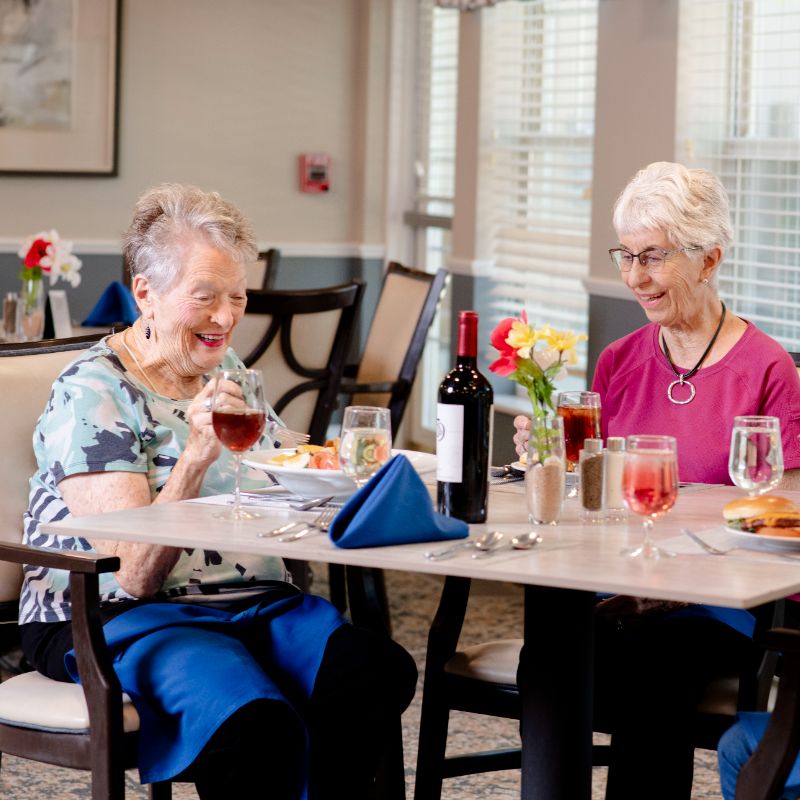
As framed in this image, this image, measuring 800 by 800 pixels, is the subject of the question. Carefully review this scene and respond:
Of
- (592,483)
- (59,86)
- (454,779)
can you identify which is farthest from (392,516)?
(59,86)

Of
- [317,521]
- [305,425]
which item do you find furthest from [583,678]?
[305,425]

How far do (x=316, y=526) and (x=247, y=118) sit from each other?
486 cm

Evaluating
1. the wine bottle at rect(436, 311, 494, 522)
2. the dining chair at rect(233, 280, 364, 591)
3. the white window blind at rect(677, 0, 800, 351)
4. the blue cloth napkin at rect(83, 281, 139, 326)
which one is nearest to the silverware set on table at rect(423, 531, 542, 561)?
the wine bottle at rect(436, 311, 494, 522)

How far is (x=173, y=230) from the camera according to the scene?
7.53 feet

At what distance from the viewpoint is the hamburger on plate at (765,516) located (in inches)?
69.2

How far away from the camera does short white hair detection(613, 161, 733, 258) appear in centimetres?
250

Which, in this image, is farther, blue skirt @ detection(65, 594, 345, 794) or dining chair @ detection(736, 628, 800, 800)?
blue skirt @ detection(65, 594, 345, 794)

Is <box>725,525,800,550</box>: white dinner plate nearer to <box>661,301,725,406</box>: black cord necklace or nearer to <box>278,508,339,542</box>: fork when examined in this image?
<box>278,508,339,542</box>: fork

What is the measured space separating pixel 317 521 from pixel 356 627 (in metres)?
0.37

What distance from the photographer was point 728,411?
8.03 ft

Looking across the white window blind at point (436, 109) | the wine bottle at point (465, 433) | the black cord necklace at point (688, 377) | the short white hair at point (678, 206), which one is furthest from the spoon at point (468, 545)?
the white window blind at point (436, 109)

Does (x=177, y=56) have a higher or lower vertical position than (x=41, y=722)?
higher

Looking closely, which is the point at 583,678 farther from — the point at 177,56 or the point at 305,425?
the point at 177,56

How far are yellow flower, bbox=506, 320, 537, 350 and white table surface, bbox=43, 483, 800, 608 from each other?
0.78 ft
